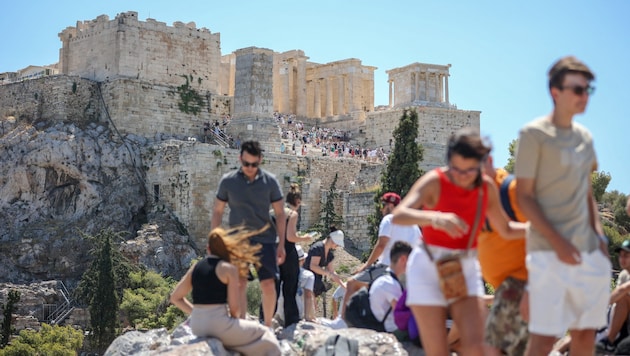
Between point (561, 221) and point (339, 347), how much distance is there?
9.21 ft

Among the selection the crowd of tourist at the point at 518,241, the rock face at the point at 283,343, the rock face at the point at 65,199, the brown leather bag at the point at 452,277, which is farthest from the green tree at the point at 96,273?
the brown leather bag at the point at 452,277

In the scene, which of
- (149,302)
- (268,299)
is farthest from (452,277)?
(149,302)

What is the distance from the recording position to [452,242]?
6.53 meters

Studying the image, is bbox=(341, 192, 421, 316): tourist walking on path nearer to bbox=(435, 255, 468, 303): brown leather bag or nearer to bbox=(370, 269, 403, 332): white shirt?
bbox=(370, 269, 403, 332): white shirt

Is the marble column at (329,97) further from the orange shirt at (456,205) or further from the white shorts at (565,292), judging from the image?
the white shorts at (565,292)

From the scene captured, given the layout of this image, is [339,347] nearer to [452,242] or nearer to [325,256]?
[452,242]

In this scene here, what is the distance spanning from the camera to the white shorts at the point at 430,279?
6.50m

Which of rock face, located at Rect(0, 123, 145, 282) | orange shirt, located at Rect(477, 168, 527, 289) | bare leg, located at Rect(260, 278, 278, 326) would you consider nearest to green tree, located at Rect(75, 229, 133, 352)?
rock face, located at Rect(0, 123, 145, 282)

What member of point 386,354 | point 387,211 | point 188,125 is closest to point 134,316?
point 188,125

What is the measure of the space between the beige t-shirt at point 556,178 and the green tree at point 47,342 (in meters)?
22.6

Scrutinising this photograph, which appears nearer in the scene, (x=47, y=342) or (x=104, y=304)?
(x=47, y=342)

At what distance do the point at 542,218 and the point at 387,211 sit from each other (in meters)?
4.70

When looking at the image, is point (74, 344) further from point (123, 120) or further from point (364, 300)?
point (364, 300)

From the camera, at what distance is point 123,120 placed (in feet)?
119
